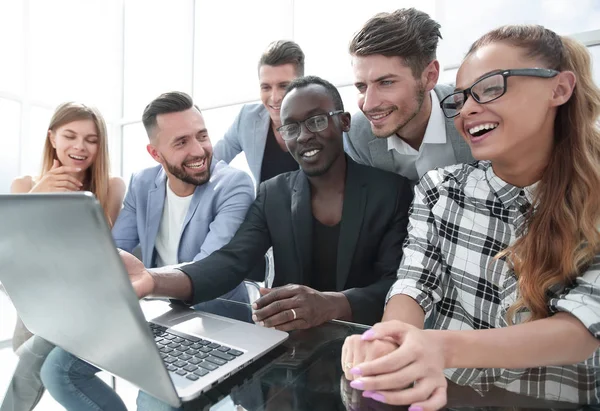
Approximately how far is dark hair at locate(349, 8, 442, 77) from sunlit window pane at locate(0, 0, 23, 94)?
4.10 meters

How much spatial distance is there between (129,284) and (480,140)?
2.97ft

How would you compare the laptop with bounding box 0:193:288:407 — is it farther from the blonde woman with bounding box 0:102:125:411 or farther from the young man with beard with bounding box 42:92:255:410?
the blonde woman with bounding box 0:102:125:411

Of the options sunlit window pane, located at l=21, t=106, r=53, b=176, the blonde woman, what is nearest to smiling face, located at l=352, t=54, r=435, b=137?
the blonde woman

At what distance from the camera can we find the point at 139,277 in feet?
3.52

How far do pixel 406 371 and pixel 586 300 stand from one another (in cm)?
42

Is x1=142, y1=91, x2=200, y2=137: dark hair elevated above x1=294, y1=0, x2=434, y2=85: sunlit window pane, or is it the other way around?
x1=294, y1=0, x2=434, y2=85: sunlit window pane

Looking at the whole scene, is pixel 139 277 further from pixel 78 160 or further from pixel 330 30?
pixel 330 30

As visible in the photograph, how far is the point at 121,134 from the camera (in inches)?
217

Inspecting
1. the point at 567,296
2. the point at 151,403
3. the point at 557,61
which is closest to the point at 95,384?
the point at 151,403

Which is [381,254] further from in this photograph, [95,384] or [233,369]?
[95,384]

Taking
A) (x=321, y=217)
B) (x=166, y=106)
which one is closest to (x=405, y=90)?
(x=321, y=217)

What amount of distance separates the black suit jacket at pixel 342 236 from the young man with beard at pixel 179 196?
0.21 metres

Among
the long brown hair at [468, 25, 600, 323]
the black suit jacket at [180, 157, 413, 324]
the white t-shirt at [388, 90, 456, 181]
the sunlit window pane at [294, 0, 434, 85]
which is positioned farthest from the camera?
the sunlit window pane at [294, 0, 434, 85]

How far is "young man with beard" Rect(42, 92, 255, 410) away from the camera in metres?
1.84
